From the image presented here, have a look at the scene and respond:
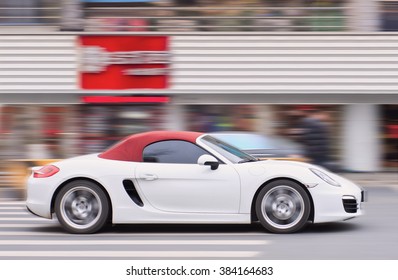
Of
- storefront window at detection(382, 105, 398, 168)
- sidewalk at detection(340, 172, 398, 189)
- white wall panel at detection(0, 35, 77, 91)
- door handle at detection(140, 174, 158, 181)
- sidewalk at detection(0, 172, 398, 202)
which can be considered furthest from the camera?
storefront window at detection(382, 105, 398, 168)

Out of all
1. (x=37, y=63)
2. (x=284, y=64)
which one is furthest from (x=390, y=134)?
(x=37, y=63)

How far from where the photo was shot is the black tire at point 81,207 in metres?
8.48

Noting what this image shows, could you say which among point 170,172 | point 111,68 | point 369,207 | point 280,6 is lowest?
point 369,207

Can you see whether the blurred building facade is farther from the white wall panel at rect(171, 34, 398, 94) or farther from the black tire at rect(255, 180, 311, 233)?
the black tire at rect(255, 180, 311, 233)

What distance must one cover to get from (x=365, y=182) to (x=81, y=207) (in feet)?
28.1

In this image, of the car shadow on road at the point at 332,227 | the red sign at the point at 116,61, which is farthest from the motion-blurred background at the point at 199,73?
the car shadow on road at the point at 332,227

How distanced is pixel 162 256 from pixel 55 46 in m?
10.9

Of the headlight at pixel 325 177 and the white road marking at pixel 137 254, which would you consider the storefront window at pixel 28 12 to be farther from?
the white road marking at pixel 137 254

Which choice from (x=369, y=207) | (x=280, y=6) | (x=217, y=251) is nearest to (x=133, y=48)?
(x=280, y=6)

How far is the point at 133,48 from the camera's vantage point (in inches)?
674

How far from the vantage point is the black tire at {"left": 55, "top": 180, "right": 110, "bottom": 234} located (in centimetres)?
848

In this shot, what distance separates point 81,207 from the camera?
336 inches

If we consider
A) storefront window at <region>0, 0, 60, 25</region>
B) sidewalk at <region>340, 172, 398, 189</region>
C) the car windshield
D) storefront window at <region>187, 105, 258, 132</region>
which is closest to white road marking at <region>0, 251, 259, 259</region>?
the car windshield

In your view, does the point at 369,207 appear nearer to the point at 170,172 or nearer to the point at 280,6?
the point at 170,172
